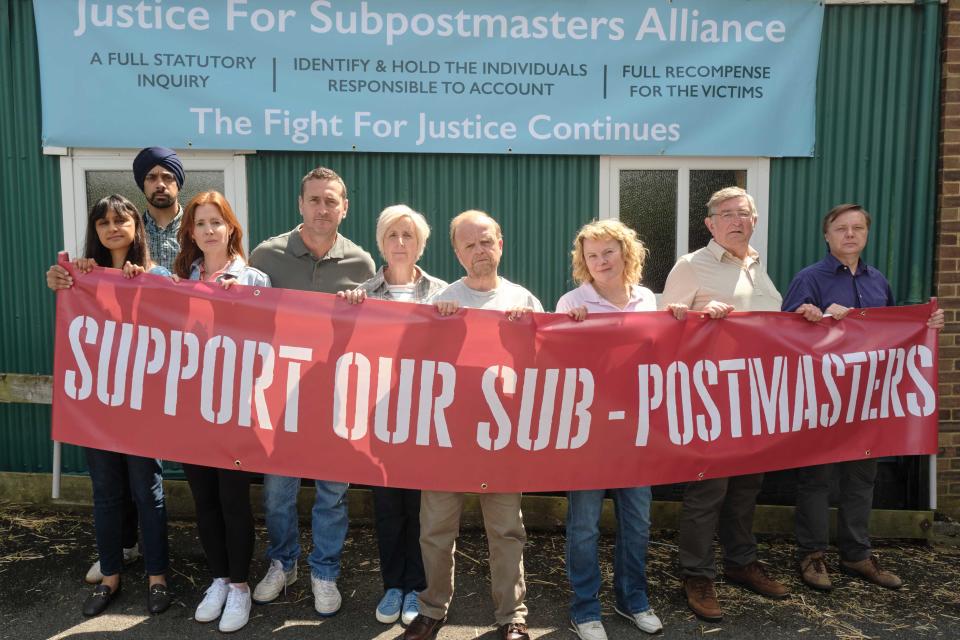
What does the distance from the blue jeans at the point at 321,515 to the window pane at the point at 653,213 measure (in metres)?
2.63

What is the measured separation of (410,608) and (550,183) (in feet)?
9.16

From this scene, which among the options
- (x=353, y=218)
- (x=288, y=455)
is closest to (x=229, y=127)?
(x=353, y=218)

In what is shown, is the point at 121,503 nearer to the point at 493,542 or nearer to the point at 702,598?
the point at 493,542

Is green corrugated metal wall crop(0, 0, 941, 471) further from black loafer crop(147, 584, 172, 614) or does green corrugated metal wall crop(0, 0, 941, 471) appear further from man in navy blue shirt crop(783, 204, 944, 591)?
black loafer crop(147, 584, 172, 614)

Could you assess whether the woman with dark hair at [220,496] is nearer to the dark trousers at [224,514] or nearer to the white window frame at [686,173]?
the dark trousers at [224,514]

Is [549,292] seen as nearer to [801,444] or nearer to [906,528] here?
[801,444]

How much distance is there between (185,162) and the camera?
177 inches

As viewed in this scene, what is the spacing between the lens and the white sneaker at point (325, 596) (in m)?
3.38

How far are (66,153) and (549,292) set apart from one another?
333 centimetres

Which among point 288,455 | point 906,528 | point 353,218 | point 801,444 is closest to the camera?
point 288,455

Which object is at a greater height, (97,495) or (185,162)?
(185,162)

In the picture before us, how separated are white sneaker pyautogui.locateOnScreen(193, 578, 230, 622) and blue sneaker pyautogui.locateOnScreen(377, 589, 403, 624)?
0.77 m

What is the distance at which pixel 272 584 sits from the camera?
350 centimetres

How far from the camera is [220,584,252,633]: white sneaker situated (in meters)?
3.25
